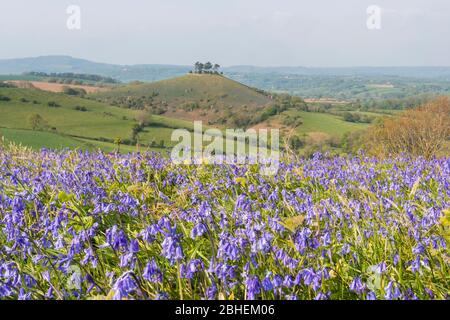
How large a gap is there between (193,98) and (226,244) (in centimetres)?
16868

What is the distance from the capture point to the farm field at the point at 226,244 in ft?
10.9

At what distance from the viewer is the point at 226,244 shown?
3.49 metres

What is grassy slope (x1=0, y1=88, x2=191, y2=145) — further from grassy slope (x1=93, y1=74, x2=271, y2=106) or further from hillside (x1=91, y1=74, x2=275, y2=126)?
grassy slope (x1=93, y1=74, x2=271, y2=106)

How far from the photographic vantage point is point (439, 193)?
6.22 metres

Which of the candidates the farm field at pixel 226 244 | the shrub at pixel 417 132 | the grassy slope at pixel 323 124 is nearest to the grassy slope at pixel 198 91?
the grassy slope at pixel 323 124

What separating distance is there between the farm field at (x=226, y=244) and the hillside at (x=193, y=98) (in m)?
124

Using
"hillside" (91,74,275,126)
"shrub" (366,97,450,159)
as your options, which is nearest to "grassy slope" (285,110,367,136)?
"hillside" (91,74,275,126)

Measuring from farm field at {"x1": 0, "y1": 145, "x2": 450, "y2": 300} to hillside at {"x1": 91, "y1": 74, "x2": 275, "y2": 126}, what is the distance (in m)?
124

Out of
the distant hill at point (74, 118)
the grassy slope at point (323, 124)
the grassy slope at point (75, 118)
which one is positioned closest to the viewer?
the distant hill at point (74, 118)

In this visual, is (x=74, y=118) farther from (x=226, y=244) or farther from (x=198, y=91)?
(x=226, y=244)

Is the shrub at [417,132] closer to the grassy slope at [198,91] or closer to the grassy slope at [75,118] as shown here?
the grassy slope at [75,118]

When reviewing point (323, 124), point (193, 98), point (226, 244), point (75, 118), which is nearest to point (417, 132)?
point (226, 244)

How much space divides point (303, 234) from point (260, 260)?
38 centimetres

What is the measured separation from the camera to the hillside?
147125mm
